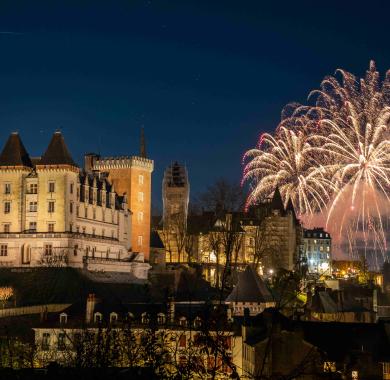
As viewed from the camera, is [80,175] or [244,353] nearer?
[244,353]

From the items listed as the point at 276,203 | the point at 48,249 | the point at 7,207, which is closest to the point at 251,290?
the point at 48,249

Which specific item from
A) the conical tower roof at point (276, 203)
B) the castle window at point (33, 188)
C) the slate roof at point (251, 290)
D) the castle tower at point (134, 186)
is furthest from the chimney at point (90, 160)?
the conical tower roof at point (276, 203)

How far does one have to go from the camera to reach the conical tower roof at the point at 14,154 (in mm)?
88875

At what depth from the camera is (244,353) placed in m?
51.0

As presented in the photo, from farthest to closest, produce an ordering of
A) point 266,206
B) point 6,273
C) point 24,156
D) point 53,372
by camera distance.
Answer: point 266,206 < point 24,156 < point 6,273 < point 53,372

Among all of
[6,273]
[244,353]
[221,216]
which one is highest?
[221,216]

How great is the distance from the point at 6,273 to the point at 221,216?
3056 cm

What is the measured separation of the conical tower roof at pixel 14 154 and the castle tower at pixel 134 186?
1654 cm

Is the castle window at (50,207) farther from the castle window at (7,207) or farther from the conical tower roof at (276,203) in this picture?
the conical tower roof at (276,203)

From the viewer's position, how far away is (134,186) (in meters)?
106

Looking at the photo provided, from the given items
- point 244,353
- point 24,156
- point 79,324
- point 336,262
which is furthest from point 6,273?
point 336,262

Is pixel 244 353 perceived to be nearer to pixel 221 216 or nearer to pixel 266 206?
pixel 221 216

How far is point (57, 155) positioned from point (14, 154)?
16.1ft

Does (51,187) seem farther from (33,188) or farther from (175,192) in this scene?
(175,192)
